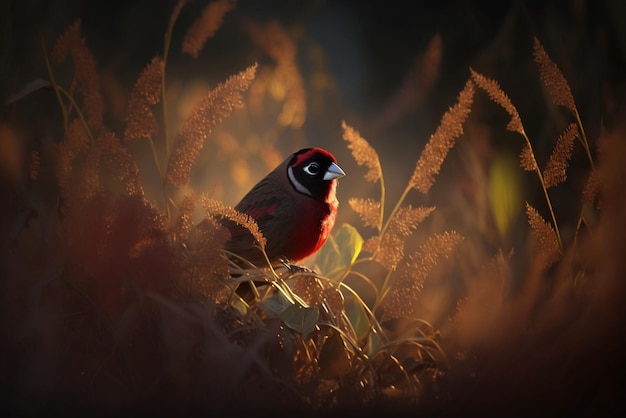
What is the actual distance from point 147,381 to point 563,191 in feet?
2.11

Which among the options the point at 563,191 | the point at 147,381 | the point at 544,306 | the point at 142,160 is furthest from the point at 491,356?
the point at 142,160

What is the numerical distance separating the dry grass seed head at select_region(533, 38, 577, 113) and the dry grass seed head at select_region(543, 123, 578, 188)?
1.5 inches

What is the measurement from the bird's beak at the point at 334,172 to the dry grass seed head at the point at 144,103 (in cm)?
55

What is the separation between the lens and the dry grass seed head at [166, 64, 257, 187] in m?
1.15

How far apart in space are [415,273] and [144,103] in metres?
0.46

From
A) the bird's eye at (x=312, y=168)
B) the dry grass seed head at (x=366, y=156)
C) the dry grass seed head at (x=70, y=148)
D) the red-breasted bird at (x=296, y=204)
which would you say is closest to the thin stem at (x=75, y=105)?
the dry grass seed head at (x=70, y=148)

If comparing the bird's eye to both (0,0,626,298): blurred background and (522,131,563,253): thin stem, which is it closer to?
(0,0,626,298): blurred background

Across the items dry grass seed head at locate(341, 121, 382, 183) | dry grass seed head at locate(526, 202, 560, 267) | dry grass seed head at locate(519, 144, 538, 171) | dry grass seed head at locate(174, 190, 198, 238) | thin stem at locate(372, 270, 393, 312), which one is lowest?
thin stem at locate(372, 270, 393, 312)

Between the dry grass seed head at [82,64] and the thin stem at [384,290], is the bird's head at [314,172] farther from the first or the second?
the dry grass seed head at [82,64]

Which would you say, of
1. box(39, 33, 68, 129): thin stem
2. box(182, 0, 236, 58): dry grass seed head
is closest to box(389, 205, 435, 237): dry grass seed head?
box(182, 0, 236, 58): dry grass seed head

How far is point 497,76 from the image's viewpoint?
137 centimetres

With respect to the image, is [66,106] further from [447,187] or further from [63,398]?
[447,187]

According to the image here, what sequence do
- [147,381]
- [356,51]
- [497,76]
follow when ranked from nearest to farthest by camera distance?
[147,381] → [497,76] → [356,51]

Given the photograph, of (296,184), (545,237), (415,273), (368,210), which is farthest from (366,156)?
(296,184)
